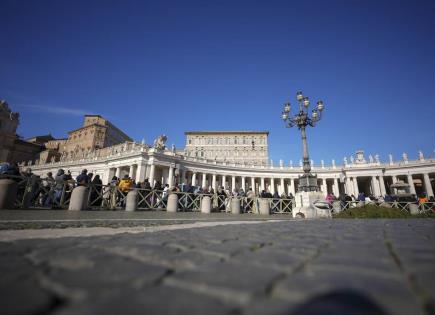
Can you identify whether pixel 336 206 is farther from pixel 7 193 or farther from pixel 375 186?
pixel 375 186

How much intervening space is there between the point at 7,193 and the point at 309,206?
50.1 ft

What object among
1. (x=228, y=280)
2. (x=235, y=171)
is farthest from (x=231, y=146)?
(x=228, y=280)

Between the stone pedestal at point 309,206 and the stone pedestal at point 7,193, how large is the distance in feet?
47.7

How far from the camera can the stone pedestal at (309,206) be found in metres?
13.8

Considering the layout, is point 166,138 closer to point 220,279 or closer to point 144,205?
point 144,205

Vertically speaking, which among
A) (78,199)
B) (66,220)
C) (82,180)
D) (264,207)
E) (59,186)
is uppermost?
(82,180)

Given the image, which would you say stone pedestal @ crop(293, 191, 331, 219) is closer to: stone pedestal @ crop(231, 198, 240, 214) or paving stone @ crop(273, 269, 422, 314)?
stone pedestal @ crop(231, 198, 240, 214)

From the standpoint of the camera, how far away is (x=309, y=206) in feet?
46.4

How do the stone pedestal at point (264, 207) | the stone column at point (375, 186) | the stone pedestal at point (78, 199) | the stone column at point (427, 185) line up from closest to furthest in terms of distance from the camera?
the stone pedestal at point (78, 199) → the stone pedestal at point (264, 207) → the stone column at point (427, 185) → the stone column at point (375, 186)

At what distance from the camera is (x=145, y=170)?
43781 millimetres

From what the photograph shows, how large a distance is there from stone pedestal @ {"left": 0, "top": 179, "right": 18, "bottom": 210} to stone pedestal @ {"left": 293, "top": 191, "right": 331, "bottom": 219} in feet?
47.7

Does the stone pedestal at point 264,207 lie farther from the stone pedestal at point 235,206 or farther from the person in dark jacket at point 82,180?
the person in dark jacket at point 82,180

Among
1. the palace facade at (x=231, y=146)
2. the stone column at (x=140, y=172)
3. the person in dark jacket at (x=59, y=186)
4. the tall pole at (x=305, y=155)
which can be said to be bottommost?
the person in dark jacket at (x=59, y=186)

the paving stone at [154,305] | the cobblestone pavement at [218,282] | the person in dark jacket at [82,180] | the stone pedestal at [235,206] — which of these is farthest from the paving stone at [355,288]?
the stone pedestal at [235,206]
